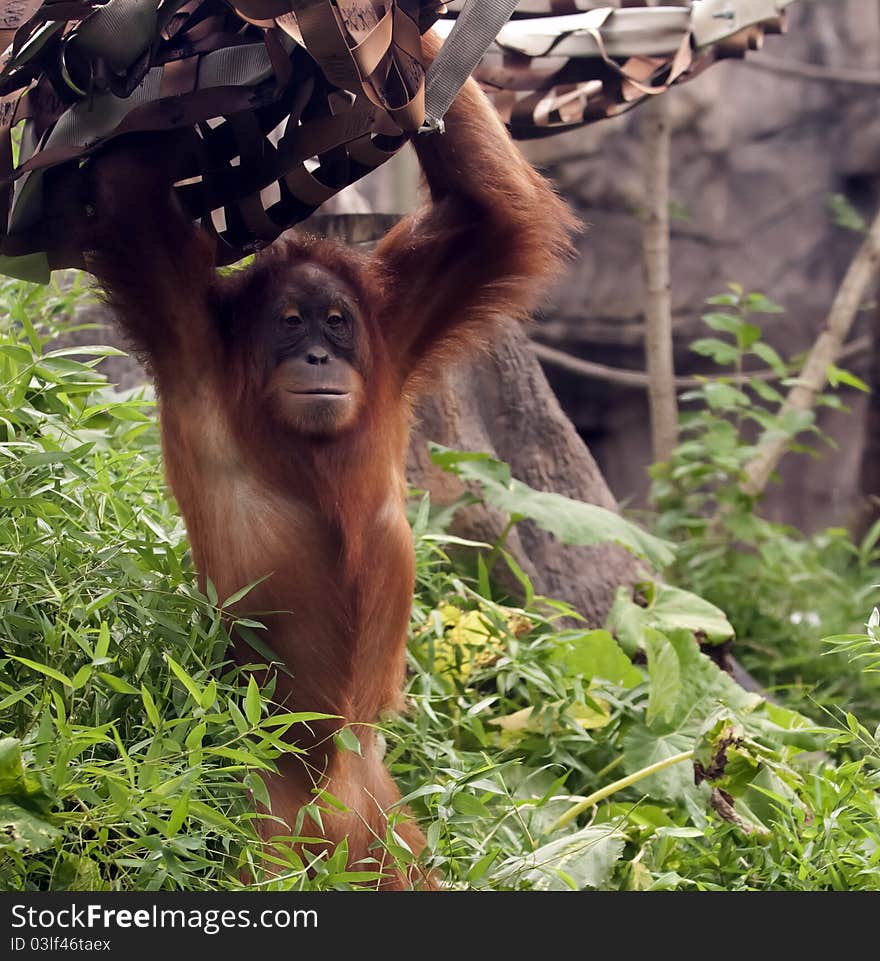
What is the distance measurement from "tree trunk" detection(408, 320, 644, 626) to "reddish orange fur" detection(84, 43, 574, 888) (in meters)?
1.25

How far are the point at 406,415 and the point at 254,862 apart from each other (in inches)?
42.3

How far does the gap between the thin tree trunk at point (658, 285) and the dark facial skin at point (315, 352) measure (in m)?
3.51

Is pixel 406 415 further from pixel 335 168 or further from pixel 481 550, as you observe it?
pixel 481 550

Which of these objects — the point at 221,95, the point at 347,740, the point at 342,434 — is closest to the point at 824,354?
the point at 342,434

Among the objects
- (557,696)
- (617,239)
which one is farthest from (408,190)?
(617,239)

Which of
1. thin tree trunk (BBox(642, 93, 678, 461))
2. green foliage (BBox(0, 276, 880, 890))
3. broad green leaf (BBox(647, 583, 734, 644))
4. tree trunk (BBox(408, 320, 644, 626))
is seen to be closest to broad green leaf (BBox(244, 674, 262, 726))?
green foliage (BBox(0, 276, 880, 890))

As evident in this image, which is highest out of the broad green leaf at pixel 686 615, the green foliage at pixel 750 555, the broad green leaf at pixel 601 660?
the broad green leaf at pixel 601 660

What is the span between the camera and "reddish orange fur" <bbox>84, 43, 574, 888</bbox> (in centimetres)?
242

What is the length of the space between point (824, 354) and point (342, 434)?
12.5 ft

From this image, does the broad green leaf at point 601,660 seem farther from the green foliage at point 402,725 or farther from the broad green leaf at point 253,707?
the broad green leaf at point 253,707

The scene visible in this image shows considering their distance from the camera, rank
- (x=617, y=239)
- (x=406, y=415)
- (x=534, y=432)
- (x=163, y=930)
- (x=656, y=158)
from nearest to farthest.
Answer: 1. (x=163, y=930)
2. (x=406, y=415)
3. (x=534, y=432)
4. (x=656, y=158)
5. (x=617, y=239)

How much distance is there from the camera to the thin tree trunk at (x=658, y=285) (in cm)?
592

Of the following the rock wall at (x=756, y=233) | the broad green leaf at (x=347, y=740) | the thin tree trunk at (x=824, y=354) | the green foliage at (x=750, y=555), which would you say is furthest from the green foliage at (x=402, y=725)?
the rock wall at (x=756, y=233)

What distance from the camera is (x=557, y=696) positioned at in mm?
3217
